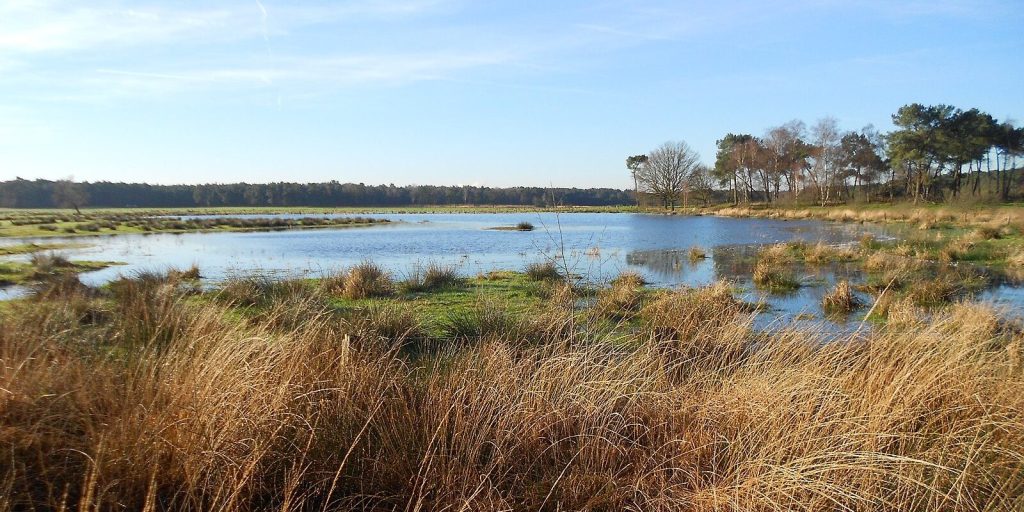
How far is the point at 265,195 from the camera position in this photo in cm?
10781

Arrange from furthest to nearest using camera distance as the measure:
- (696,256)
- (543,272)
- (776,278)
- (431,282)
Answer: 1. (696,256)
2. (543,272)
3. (776,278)
4. (431,282)

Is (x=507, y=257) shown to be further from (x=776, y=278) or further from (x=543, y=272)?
(x=776, y=278)

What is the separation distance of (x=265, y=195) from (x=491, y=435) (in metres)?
115

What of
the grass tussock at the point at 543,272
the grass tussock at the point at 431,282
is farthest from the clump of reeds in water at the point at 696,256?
the grass tussock at the point at 431,282

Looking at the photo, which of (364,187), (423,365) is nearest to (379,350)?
(423,365)

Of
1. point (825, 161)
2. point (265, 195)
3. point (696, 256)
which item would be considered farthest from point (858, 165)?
point (265, 195)

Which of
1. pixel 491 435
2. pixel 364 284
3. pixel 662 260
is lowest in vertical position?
pixel 662 260

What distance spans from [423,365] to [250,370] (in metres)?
1.69

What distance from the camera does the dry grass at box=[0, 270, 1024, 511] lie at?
2.78 meters

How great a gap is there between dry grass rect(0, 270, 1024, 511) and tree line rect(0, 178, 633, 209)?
87.7m

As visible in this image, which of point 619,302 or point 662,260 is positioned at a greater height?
point 619,302

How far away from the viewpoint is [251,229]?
4306 cm

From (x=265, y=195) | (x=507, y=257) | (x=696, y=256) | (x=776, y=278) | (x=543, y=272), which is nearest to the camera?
(x=776, y=278)

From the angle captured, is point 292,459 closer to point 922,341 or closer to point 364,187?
point 922,341
